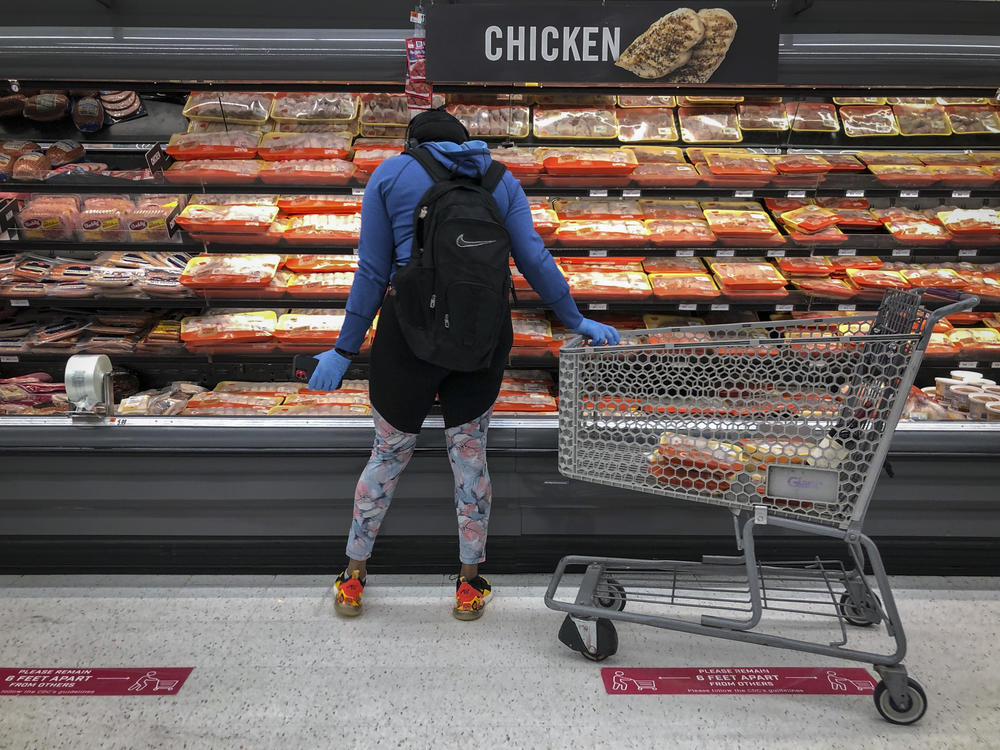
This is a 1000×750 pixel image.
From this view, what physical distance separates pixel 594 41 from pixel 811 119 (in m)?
1.21

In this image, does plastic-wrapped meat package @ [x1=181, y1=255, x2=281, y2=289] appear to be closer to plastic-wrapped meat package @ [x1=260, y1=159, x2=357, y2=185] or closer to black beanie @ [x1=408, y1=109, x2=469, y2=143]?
plastic-wrapped meat package @ [x1=260, y1=159, x2=357, y2=185]

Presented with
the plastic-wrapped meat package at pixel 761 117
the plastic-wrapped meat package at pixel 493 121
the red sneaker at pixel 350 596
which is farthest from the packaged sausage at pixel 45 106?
the plastic-wrapped meat package at pixel 761 117

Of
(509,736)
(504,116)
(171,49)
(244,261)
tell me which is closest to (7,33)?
(171,49)

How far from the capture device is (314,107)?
3449 mm

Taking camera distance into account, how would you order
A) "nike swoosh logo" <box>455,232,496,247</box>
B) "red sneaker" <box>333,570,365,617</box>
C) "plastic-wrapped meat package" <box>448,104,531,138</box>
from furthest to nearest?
"plastic-wrapped meat package" <box>448,104,531,138</box> < "red sneaker" <box>333,570,365,617</box> < "nike swoosh logo" <box>455,232,496,247</box>

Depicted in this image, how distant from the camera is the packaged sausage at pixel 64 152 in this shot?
3.39 metres

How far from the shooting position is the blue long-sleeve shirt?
7.79 ft

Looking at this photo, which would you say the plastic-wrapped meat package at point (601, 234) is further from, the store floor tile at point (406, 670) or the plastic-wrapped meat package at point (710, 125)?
the store floor tile at point (406, 670)

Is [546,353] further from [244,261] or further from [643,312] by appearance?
[244,261]

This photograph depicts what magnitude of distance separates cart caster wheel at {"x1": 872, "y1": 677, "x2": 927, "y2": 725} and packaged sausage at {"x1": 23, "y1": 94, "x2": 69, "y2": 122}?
151 inches

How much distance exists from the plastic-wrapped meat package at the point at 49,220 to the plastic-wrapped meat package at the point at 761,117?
9.65ft

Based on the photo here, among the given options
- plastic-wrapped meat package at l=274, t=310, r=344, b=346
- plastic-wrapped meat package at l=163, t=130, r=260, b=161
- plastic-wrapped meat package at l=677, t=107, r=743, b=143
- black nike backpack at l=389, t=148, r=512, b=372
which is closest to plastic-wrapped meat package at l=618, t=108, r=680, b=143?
plastic-wrapped meat package at l=677, t=107, r=743, b=143

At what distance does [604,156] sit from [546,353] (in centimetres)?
88

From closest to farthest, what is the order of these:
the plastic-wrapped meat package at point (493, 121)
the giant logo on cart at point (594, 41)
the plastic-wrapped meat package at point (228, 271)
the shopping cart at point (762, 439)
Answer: the shopping cart at point (762, 439) < the giant logo on cart at point (594, 41) < the plastic-wrapped meat package at point (228, 271) < the plastic-wrapped meat package at point (493, 121)
